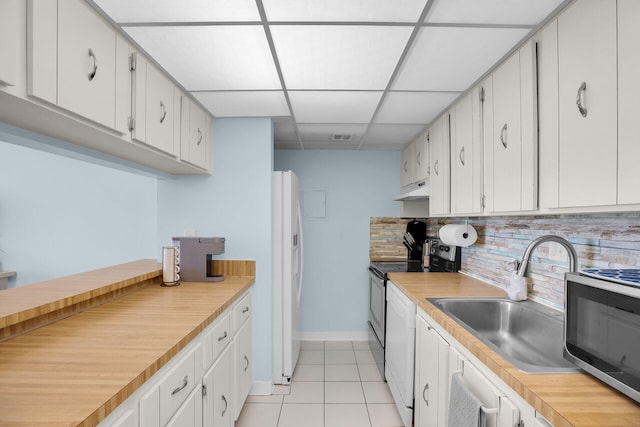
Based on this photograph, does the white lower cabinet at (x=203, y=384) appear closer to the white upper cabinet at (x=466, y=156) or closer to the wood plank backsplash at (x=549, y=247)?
the white upper cabinet at (x=466, y=156)

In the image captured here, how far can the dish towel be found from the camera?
3.78 feet

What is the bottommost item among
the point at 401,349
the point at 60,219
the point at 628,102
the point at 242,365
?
the point at 242,365

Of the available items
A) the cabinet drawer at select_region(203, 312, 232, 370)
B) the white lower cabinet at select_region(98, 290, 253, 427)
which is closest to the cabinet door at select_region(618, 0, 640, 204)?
the white lower cabinet at select_region(98, 290, 253, 427)

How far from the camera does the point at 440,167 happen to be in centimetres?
258

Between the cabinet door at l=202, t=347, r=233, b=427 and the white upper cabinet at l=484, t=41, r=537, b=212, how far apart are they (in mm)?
1715

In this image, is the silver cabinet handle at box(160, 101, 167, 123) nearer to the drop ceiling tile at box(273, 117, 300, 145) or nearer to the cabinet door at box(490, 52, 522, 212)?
the drop ceiling tile at box(273, 117, 300, 145)

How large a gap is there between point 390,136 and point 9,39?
2.81m

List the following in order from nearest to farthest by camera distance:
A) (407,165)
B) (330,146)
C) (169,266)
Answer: (169,266) < (407,165) < (330,146)

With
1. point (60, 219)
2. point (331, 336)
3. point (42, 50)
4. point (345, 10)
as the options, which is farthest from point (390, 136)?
point (60, 219)

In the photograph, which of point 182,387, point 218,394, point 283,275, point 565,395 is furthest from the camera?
point 283,275

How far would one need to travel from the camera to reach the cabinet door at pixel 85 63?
3.83 feet

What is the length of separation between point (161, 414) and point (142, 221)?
2.32 metres

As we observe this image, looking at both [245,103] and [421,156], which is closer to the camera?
[245,103]

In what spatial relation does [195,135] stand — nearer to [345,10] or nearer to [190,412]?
[345,10]
